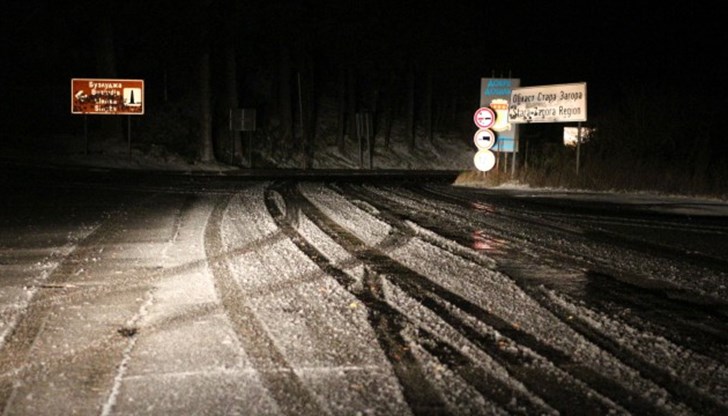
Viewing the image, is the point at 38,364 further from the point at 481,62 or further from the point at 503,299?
the point at 481,62

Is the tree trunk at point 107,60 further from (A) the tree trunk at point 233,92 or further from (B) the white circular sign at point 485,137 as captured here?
(B) the white circular sign at point 485,137

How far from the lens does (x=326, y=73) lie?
71.8 m

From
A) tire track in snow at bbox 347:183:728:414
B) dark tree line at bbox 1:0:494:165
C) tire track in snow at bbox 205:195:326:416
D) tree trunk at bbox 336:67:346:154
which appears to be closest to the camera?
tire track in snow at bbox 205:195:326:416

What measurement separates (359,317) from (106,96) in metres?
35.2

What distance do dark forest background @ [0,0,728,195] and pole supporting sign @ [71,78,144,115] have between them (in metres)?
2.27

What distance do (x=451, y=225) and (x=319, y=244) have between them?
3500mm

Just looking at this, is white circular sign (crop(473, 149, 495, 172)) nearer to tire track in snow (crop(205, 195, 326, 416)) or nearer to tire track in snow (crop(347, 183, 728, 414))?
tire track in snow (crop(205, 195, 326, 416))

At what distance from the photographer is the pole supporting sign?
38.6 meters

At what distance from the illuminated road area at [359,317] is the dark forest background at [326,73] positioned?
13.9 meters

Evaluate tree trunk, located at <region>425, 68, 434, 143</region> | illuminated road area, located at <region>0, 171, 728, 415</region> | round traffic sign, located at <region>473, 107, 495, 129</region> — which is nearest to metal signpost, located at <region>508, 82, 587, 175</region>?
round traffic sign, located at <region>473, 107, 495, 129</region>

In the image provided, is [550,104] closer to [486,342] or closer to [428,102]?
[486,342]

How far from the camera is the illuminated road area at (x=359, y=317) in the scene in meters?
4.85

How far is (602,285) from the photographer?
8.55 metres

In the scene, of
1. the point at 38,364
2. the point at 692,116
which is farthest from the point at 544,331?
the point at 692,116
